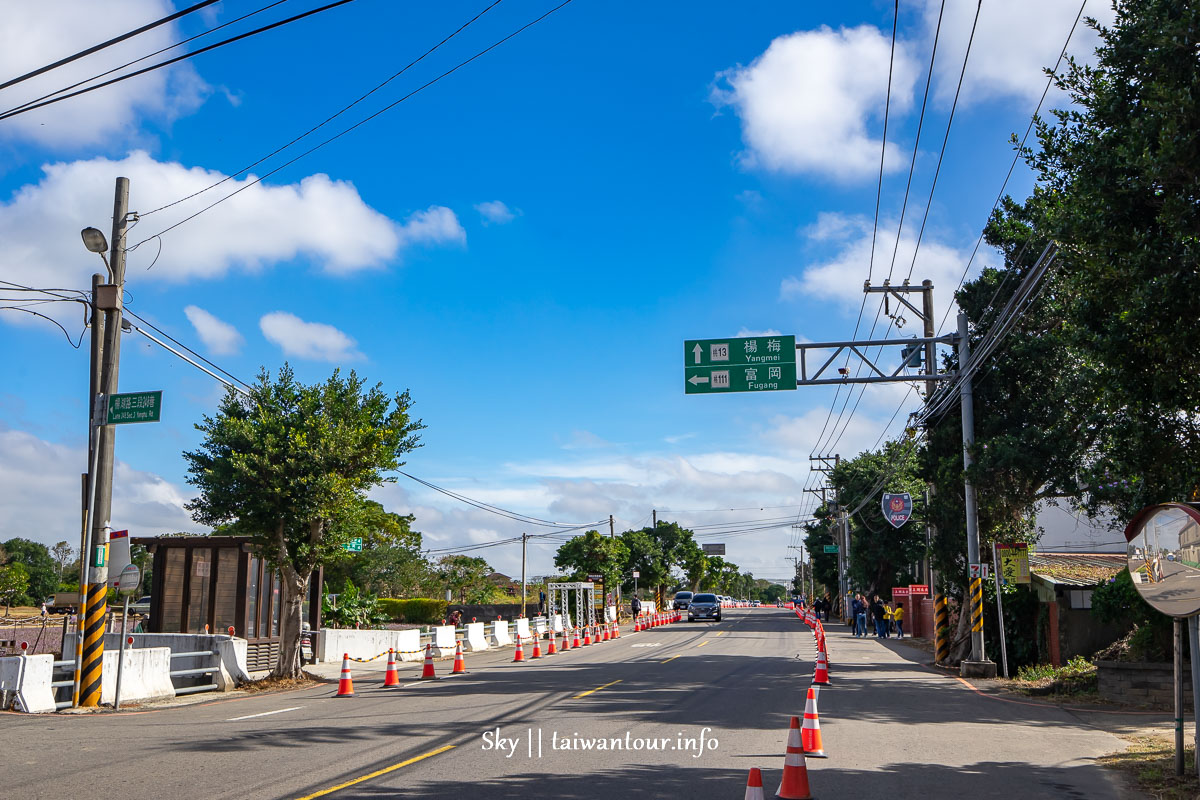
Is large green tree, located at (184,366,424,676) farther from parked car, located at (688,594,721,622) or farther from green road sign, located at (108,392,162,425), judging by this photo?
parked car, located at (688,594,721,622)

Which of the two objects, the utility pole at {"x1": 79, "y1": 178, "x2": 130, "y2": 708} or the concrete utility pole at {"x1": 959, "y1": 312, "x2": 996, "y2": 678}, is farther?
the concrete utility pole at {"x1": 959, "y1": 312, "x2": 996, "y2": 678}

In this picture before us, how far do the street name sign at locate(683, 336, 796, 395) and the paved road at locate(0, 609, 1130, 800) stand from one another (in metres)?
6.07

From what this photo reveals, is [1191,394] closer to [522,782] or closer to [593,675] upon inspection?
[522,782]

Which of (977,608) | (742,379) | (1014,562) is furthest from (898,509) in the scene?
(742,379)

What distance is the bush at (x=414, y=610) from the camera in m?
59.6

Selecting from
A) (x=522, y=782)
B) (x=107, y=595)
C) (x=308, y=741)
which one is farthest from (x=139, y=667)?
(x=522, y=782)

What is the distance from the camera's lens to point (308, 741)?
36.9ft

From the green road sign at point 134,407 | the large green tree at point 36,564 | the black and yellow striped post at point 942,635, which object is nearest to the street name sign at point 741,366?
the black and yellow striped post at point 942,635

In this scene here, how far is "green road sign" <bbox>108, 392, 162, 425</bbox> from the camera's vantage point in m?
16.7

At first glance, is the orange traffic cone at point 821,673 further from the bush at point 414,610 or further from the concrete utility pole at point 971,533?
the bush at point 414,610

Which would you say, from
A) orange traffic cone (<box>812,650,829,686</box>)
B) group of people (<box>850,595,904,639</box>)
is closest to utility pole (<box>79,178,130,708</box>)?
orange traffic cone (<box>812,650,829,686</box>)

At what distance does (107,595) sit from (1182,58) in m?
17.7

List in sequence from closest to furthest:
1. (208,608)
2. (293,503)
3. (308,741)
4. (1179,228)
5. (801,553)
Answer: (1179,228)
(308,741)
(293,503)
(208,608)
(801,553)

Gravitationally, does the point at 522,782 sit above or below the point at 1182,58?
below
